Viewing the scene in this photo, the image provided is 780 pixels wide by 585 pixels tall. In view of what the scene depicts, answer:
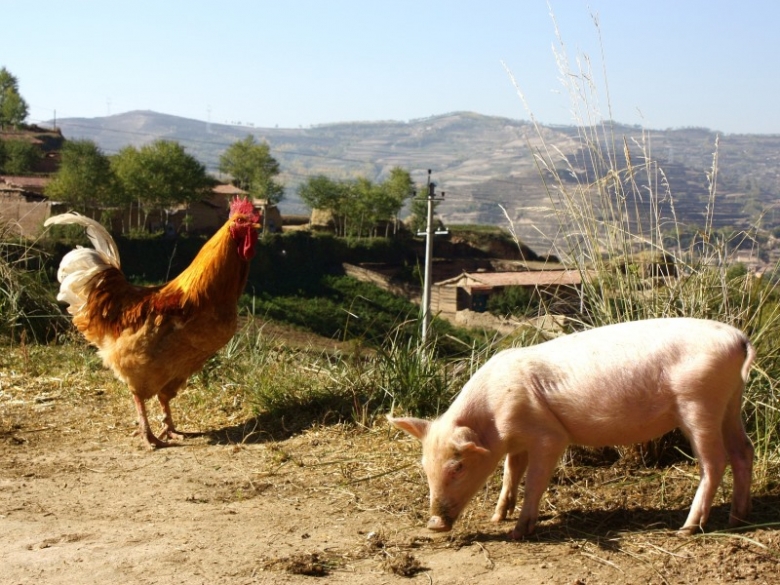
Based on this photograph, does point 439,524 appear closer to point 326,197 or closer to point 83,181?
point 83,181

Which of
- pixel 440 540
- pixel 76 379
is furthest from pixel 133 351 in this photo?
pixel 440 540

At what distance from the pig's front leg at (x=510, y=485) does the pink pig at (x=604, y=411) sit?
22 cm

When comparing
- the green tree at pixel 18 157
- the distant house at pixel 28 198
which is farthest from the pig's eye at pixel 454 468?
the green tree at pixel 18 157

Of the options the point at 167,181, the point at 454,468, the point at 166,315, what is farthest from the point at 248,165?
the point at 454,468

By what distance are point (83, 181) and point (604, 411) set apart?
192ft

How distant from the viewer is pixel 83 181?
57344 millimetres

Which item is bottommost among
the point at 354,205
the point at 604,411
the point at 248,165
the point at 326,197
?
the point at 604,411

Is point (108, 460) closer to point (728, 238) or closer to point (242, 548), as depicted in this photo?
point (242, 548)

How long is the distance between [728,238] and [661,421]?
6.41ft

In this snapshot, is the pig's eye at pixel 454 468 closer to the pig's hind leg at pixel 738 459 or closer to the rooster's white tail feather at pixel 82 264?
the pig's hind leg at pixel 738 459

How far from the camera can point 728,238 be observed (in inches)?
203

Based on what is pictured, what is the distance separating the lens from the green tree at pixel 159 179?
60.2 metres

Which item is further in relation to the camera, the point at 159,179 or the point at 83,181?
the point at 159,179

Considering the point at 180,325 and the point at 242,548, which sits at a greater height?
the point at 180,325
